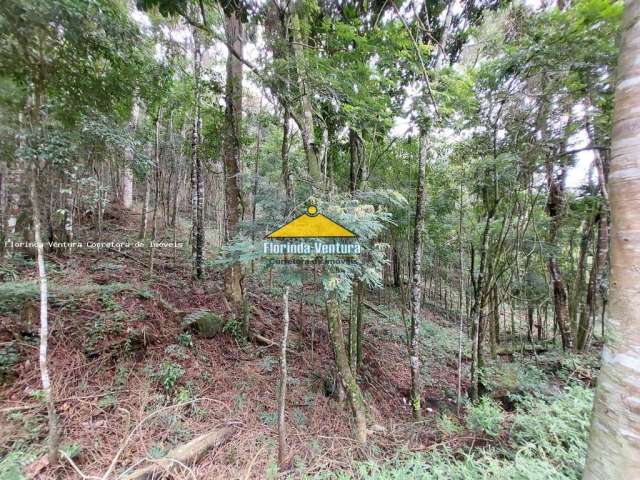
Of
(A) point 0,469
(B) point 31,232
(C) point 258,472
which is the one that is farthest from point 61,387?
(B) point 31,232

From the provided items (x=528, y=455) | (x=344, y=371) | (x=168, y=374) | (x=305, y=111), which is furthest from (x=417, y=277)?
(x=168, y=374)

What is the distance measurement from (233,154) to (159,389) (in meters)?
3.60

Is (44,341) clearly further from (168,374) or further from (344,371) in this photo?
(344,371)

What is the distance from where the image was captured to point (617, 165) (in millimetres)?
1098

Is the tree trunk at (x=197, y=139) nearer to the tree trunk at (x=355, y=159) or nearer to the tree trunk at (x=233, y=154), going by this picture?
the tree trunk at (x=233, y=154)

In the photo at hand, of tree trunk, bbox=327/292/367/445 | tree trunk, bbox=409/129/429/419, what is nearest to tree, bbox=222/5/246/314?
tree trunk, bbox=327/292/367/445

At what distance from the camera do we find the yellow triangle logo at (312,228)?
8.50ft

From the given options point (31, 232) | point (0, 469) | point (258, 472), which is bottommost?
point (258, 472)

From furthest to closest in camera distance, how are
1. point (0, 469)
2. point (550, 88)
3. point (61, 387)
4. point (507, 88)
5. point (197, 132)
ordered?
1. point (197, 132)
2. point (507, 88)
3. point (550, 88)
4. point (61, 387)
5. point (0, 469)

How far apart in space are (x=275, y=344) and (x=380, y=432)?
6.87 feet

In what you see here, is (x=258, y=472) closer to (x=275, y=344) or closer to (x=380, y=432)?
(x=380, y=432)

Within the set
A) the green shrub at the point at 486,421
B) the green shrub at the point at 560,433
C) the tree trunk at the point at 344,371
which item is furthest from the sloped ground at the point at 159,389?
the green shrub at the point at 560,433

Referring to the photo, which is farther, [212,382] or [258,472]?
[212,382]

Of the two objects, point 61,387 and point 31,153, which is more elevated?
point 31,153
